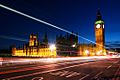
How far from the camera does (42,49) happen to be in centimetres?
14050

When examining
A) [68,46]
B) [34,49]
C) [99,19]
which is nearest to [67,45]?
[68,46]

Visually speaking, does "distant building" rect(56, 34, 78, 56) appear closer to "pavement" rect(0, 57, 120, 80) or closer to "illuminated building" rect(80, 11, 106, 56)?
"illuminated building" rect(80, 11, 106, 56)

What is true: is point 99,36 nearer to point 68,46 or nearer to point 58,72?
point 68,46

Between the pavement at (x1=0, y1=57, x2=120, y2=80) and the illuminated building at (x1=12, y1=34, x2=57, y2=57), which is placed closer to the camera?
the pavement at (x1=0, y1=57, x2=120, y2=80)

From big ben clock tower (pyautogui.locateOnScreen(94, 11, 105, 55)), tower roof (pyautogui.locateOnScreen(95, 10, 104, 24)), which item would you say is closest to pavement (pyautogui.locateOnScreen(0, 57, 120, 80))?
big ben clock tower (pyautogui.locateOnScreen(94, 11, 105, 55))

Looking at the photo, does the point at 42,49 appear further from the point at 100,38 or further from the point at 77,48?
the point at 100,38

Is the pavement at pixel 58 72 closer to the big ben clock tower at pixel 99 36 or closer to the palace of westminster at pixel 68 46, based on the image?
the palace of westminster at pixel 68 46

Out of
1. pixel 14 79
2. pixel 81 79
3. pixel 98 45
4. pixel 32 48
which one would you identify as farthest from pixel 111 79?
pixel 98 45

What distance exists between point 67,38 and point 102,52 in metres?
29.0

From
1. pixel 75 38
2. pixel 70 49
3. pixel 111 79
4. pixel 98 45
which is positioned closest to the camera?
pixel 111 79

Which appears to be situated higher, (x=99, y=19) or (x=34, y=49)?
(x=99, y=19)

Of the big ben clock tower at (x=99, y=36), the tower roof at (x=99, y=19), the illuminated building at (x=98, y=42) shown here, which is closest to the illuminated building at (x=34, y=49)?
the illuminated building at (x=98, y=42)

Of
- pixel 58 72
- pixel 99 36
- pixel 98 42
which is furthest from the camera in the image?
pixel 98 42

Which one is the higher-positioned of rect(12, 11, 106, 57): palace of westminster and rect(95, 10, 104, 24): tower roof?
rect(95, 10, 104, 24): tower roof
